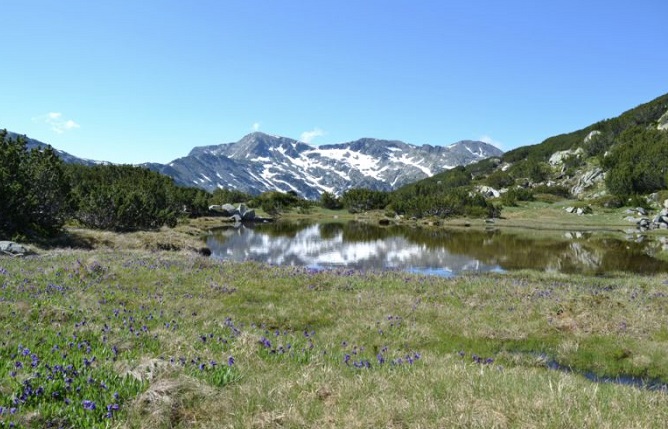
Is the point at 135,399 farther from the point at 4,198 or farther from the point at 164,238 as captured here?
the point at 164,238

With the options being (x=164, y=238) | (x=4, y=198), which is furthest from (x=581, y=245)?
(x=4, y=198)

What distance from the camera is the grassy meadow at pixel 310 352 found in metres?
5.80

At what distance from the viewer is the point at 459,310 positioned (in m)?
18.4

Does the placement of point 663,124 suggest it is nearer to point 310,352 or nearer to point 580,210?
point 580,210

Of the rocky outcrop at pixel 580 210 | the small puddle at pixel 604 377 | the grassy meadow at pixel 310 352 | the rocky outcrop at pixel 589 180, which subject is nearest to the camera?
the grassy meadow at pixel 310 352

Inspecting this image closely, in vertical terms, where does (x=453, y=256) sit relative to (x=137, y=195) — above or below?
below

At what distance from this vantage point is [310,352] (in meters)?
9.81

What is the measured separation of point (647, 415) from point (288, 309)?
1357 centimetres

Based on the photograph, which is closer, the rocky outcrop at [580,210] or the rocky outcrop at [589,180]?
the rocky outcrop at [580,210]

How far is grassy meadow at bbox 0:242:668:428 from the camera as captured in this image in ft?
19.0

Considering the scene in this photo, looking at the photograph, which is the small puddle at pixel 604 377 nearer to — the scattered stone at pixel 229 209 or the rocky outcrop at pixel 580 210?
the rocky outcrop at pixel 580 210

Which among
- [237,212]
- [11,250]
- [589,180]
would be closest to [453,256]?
[11,250]

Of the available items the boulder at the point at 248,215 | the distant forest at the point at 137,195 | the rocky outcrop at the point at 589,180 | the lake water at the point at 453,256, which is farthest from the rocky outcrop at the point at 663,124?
the boulder at the point at 248,215

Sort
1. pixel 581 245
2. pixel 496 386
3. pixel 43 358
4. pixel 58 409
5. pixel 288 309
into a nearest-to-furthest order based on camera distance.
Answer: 1. pixel 58 409
2. pixel 496 386
3. pixel 43 358
4. pixel 288 309
5. pixel 581 245
